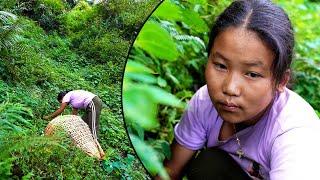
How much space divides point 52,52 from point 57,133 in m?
0.68

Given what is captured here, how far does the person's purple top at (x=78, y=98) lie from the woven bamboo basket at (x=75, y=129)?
0.20ft

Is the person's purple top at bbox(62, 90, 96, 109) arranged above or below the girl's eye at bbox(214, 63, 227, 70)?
below

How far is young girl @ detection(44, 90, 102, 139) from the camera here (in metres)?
2.24

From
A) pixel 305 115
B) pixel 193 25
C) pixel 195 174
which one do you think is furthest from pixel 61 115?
pixel 305 115

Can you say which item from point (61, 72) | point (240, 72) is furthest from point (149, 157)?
point (61, 72)

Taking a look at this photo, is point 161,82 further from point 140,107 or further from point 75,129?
point 75,129

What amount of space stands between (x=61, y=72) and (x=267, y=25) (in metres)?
1.45

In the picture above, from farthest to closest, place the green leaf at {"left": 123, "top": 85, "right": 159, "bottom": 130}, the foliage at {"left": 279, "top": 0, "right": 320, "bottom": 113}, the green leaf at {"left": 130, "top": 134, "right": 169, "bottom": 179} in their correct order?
the foliage at {"left": 279, "top": 0, "right": 320, "bottom": 113} → the green leaf at {"left": 130, "top": 134, "right": 169, "bottom": 179} → the green leaf at {"left": 123, "top": 85, "right": 159, "bottom": 130}

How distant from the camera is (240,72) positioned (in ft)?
4.31

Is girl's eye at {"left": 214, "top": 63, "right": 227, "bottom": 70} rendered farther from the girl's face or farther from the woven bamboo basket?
the woven bamboo basket

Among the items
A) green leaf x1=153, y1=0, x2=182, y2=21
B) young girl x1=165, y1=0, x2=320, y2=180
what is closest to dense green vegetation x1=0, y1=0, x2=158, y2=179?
young girl x1=165, y1=0, x2=320, y2=180

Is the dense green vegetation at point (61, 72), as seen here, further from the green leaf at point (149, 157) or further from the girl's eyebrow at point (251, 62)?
the girl's eyebrow at point (251, 62)

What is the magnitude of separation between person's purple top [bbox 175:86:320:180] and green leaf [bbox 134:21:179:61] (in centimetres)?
32

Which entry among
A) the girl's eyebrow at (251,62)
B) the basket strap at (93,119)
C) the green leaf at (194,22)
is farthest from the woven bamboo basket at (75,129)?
the girl's eyebrow at (251,62)
